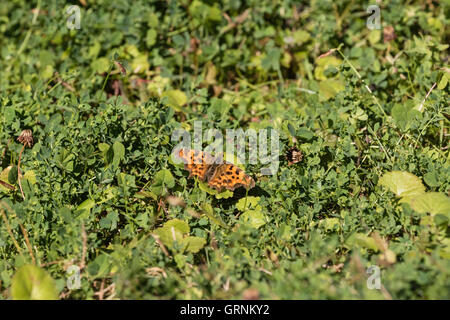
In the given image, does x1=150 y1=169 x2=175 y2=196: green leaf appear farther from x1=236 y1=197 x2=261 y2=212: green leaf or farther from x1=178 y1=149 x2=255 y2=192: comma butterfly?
x1=236 y1=197 x2=261 y2=212: green leaf

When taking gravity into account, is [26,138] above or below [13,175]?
above

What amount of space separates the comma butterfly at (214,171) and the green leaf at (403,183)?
768 mm

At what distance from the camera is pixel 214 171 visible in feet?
9.81

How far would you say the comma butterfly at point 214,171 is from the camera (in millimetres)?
2945

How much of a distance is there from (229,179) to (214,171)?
11 cm

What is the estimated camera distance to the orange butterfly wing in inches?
116

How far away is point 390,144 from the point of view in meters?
3.19

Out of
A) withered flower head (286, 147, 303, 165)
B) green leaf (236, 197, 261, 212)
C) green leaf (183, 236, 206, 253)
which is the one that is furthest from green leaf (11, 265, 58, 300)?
withered flower head (286, 147, 303, 165)

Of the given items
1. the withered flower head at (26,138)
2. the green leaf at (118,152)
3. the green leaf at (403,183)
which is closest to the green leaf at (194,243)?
the green leaf at (118,152)

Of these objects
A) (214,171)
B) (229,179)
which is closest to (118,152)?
(214,171)

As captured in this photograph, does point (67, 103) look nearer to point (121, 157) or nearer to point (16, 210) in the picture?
point (121, 157)

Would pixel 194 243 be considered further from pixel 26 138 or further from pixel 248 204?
pixel 26 138

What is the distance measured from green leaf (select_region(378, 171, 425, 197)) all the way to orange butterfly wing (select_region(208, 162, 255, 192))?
768mm
